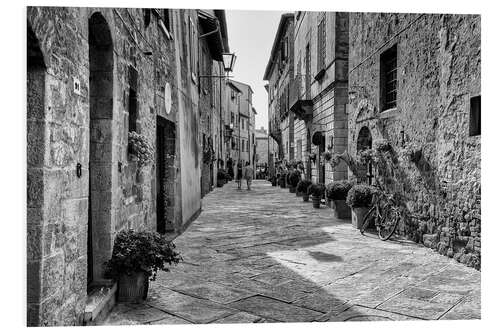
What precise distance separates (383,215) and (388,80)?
2.47 meters

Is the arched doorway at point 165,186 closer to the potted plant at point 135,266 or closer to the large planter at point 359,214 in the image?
the large planter at point 359,214

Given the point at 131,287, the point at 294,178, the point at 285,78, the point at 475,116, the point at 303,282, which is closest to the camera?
the point at 131,287

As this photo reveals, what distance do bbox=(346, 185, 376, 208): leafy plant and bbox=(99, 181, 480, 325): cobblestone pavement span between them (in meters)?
0.69

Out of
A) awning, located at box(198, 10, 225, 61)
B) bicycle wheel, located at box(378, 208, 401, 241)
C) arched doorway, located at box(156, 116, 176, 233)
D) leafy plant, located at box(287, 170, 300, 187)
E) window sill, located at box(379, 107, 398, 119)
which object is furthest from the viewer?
leafy plant, located at box(287, 170, 300, 187)

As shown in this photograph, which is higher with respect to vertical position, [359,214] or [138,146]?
[138,146]

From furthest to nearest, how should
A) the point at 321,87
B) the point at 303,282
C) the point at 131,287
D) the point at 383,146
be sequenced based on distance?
1. the point at 321,87
2. the point at 383,146
3. the point at 303,282
4. the point at 131,287

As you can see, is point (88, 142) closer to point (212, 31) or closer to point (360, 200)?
point (360, 200)

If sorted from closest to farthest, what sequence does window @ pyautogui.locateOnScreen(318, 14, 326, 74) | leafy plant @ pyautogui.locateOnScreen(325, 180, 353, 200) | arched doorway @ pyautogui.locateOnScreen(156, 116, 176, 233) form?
arched doorway @ pyautogui.locateOnScreen(156, 116, 176, 233) → leafy plant @ pyautogui.locateOnScreen(325, 180, 353, 200) → window @ pyautogui.locateOnScreen(318, 14, 326, 74)

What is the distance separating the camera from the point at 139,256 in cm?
387

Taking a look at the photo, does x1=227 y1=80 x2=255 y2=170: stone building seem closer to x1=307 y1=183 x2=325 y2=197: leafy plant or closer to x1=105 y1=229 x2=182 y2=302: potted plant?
x1=307 y1=183 x2=325 y2=197: leafy plant

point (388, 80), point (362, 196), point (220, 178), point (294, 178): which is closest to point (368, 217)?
point (362, 196)

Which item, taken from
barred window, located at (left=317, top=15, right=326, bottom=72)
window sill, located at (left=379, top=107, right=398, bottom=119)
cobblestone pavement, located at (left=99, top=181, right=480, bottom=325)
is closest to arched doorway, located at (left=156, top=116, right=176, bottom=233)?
cobblestone pavement, located at (left=99, top=181, right=480, bottom=325)

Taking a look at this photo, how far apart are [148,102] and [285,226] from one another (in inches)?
161

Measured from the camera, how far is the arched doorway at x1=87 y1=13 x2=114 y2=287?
3961 millimetres
